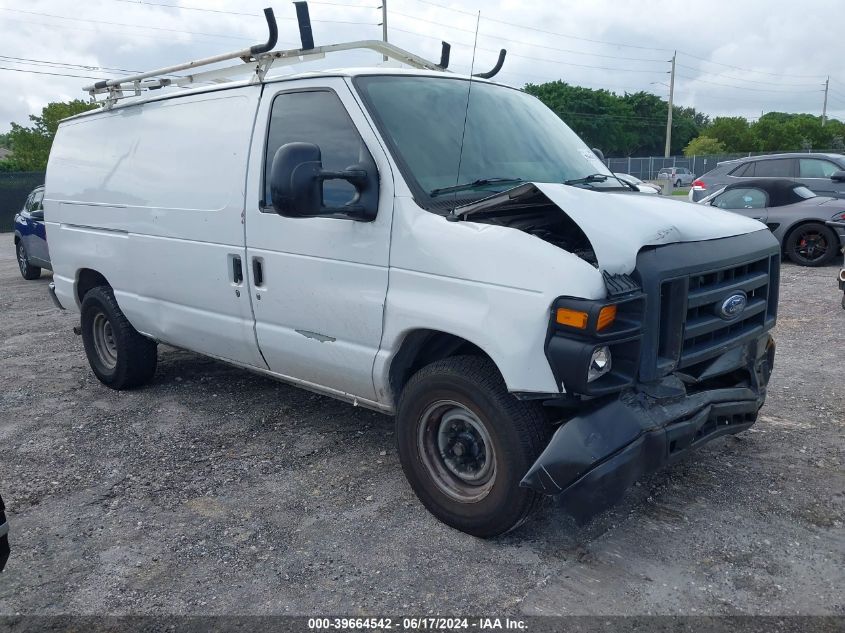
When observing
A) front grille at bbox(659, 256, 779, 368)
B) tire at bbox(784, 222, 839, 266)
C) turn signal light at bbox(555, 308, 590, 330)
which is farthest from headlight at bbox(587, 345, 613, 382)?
tire at bbox(784, 222, 839, 266)

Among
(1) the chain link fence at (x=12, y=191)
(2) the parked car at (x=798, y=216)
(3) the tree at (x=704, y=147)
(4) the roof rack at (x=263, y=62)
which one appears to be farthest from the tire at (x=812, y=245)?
(3) the tree at (x=704, y=147)

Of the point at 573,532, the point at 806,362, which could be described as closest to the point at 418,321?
the point at 573,532

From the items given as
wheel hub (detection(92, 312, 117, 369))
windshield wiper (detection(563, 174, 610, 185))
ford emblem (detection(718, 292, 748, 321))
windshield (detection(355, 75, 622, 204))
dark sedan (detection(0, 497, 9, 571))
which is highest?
windshield (detection(355, 75, 622, 204))

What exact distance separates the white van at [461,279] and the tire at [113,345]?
772 millimetres

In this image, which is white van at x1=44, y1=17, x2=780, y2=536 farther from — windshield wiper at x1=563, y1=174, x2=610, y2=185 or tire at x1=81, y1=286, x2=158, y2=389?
tire at x1=81, y1=286, x2=158, y2=389

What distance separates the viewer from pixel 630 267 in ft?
10.00

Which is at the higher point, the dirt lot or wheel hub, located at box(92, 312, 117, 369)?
wheel hub, located at box(92, 312, 117, 369)

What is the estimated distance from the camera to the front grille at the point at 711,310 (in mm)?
3160

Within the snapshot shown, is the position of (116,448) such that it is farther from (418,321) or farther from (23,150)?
(23,150)

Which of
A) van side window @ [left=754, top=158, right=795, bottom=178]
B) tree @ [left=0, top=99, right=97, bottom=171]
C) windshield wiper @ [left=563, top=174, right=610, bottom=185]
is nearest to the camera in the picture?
windshield wiper @ [left=563, top=174, right=610, bottom=185]

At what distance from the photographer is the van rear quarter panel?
4527 mm

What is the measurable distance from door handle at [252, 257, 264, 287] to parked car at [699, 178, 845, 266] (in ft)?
30.4

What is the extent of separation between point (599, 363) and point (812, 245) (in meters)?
10.0

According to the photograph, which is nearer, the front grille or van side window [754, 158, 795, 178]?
the front grille
